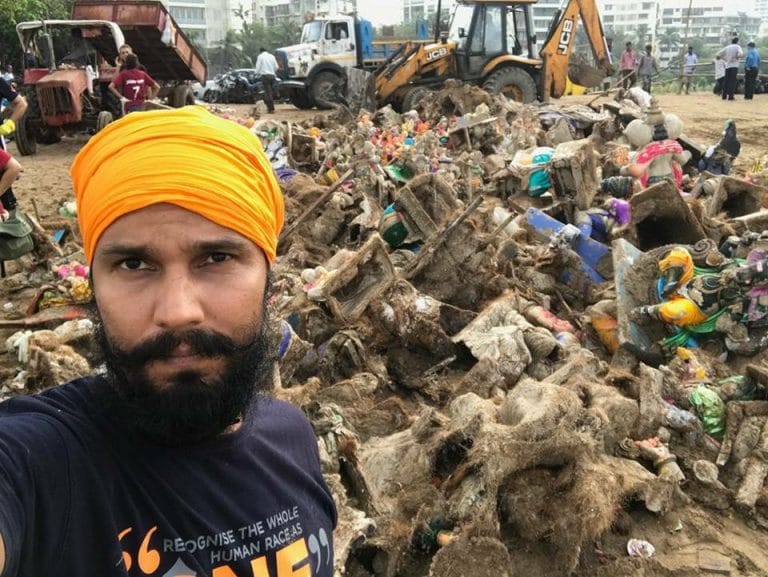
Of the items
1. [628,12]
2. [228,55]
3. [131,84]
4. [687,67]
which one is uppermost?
[628,12]

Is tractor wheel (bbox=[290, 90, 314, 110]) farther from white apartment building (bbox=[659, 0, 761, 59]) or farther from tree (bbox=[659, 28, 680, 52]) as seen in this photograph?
white apartment building (bbox=[659, 0, 761, 59])

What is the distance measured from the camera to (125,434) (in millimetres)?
967

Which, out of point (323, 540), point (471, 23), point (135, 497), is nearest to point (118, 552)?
point (135, 497)

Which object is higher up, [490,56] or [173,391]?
[490,56]

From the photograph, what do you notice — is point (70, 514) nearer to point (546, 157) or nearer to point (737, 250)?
point (737, 250)

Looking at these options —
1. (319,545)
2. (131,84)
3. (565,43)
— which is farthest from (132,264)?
(565,43)

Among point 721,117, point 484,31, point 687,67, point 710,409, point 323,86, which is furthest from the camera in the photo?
point 687,67

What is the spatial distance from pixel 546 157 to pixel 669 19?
128 metres

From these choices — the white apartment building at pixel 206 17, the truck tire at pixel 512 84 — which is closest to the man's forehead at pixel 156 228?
the truck tire at pixel 512 84

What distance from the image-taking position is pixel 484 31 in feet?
47.0

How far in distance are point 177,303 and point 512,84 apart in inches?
580

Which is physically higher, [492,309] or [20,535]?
[20,535]

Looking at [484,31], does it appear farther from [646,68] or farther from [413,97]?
[646,68]

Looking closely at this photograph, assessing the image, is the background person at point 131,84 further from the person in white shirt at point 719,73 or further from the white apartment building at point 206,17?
the white apartment building at point 206,17
